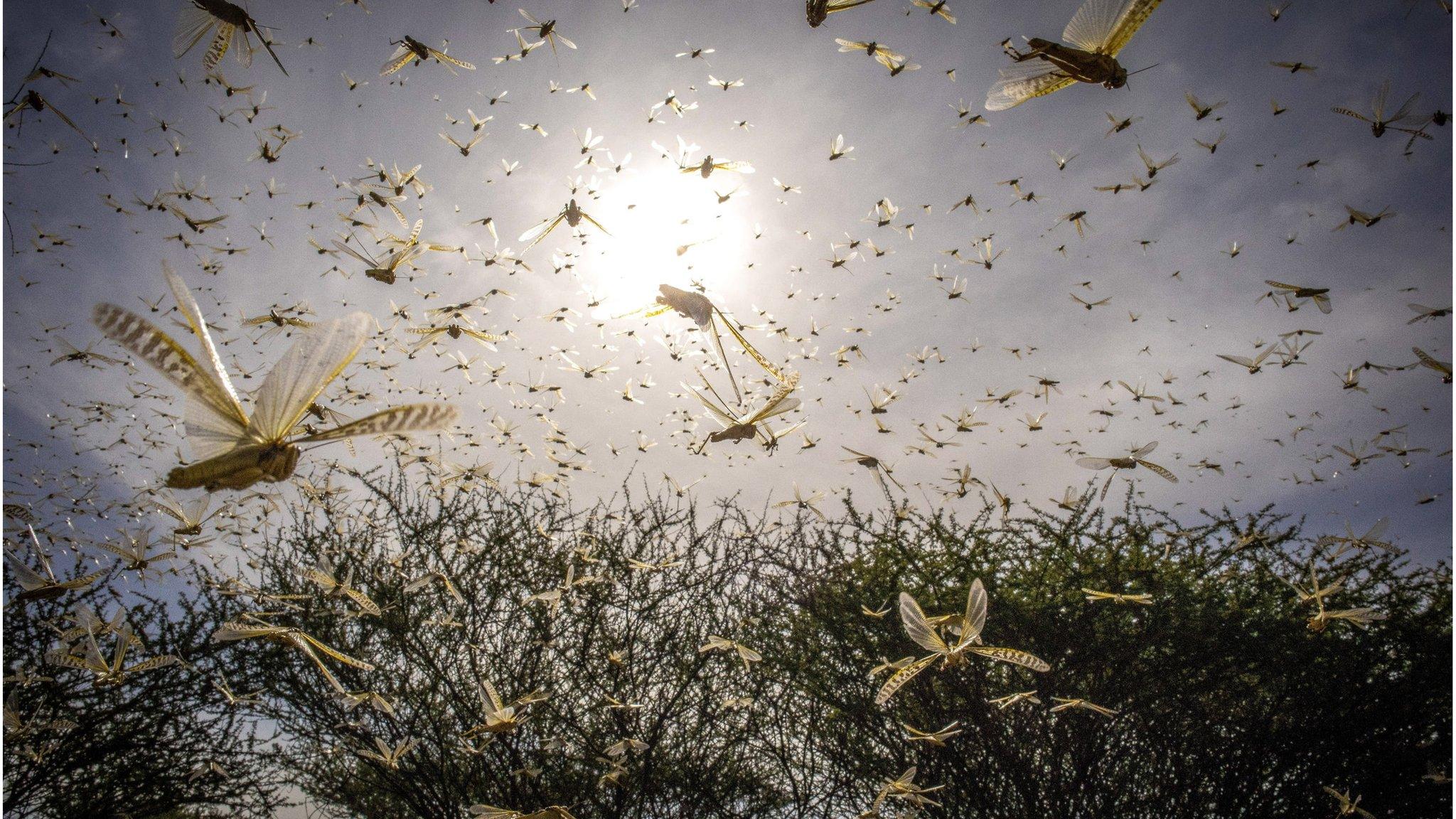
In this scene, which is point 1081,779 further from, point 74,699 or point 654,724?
point 74,699

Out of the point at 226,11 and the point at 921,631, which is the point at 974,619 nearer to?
the point at 921,631

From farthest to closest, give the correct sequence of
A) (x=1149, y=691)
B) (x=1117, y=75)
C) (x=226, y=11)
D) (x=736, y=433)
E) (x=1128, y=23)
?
(x=1149, y=691) → (x=736, y=433) → (x=226, y=11) → (x=1117, y=75) → (x=1128, y=23)

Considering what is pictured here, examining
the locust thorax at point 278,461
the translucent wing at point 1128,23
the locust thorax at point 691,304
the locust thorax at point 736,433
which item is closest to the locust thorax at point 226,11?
the locust thorax at point 691,304

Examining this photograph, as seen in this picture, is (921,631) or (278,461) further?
(921,631)

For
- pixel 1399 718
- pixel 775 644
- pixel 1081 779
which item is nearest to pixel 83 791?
pixel 775 644

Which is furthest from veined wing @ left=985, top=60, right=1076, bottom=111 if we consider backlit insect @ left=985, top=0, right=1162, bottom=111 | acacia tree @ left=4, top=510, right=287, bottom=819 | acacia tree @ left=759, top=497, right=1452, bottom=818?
acacia tree @ left=4, top=510, right=287, bottom=819

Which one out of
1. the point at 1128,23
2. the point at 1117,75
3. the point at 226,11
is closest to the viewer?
the point at 1128,23

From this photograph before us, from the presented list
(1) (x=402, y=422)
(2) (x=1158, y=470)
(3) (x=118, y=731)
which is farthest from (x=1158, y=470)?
(3) (x=118, y=731)

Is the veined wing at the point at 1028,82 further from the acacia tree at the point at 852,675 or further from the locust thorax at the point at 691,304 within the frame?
the acacia tree at the point at 852,675
